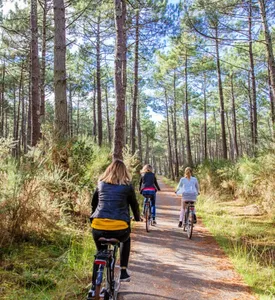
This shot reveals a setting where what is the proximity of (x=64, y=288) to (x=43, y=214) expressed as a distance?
2099mm

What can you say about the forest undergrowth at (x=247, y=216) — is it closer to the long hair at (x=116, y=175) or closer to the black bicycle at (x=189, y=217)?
the black bicycle at (x=189, y=217)

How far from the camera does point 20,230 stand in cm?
528

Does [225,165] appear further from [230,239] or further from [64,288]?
[64,288]

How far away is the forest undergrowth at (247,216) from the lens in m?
4.99

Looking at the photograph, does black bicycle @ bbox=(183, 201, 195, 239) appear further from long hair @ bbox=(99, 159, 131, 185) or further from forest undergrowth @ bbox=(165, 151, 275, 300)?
long hair @ bbox=(99, 159, 131, 185)

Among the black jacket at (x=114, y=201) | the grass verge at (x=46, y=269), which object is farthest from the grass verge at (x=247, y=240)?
the grass verge at (x=46, y=269)

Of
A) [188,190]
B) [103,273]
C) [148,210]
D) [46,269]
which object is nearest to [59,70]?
[148,210]

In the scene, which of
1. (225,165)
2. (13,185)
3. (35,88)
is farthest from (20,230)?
(225,165)

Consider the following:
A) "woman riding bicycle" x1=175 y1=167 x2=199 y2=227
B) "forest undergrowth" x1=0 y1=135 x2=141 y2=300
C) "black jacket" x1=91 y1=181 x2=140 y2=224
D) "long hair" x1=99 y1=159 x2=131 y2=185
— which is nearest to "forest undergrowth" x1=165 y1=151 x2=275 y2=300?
Result: "woman riding bicycle" x1=175 y1=167 x2=199 y2=227

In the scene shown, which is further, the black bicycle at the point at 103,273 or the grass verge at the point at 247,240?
the grass verge at the point at 247,240

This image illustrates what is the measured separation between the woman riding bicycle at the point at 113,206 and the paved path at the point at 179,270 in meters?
0.67

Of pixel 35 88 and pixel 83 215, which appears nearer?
pixel 83 215

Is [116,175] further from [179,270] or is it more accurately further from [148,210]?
[148,210]

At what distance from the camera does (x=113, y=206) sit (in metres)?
3.58
